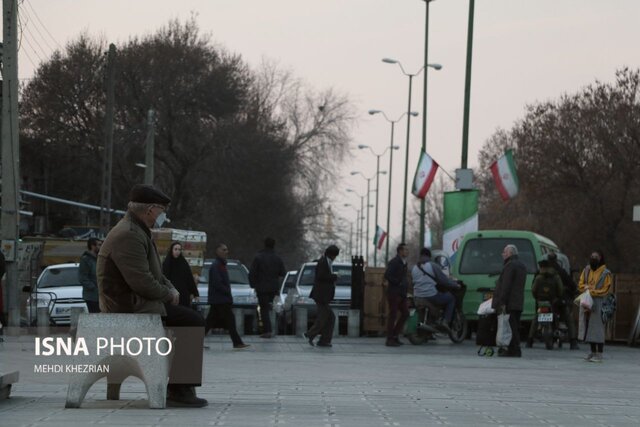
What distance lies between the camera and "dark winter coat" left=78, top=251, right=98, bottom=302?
25.3 m

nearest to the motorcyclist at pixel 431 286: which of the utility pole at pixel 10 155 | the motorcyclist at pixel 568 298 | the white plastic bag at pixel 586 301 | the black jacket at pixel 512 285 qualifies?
the motorcyclist at pixel 568 298

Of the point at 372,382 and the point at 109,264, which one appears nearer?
the point at 109,264

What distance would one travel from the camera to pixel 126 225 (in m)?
12.0

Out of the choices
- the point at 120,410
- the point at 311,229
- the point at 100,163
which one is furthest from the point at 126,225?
the point at 311,229

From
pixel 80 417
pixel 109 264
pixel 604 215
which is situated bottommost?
pixel 80 417

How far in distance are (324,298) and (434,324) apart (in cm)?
300

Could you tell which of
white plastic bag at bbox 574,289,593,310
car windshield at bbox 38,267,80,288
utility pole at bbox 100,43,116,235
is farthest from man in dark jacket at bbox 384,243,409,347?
utility pole at bbox 100,43,116,235

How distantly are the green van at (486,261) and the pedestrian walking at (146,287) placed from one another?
1822 centimetres

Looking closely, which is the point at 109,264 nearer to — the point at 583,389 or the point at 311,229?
the point at 583,389

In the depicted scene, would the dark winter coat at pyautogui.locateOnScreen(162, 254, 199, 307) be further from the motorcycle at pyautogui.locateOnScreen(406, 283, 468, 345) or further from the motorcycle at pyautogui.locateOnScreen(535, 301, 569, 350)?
the motorcycle at pyautogui.locateOnScreen(535, 301, 569, 350)

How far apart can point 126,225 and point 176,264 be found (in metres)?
11.5

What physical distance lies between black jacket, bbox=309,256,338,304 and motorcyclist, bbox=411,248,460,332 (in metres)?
2.46

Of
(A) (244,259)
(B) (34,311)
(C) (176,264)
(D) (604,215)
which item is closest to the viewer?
(C) (176,264)

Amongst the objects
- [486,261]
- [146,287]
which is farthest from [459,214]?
[146,287]
